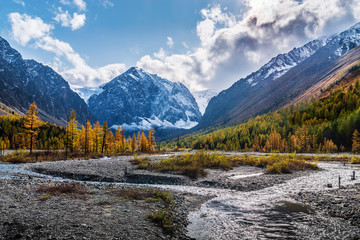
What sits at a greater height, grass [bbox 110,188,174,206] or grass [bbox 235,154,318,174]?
grass [bbox 110,188,174,206]

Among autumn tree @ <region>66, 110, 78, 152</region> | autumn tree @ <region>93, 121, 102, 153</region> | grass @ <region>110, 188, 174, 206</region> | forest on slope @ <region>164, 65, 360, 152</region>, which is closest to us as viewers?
grass @ <region>110, 188, 174, 206</region>

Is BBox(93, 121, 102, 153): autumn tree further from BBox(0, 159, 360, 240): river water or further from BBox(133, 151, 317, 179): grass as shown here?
BBox(0, 159, 360, 240): river water

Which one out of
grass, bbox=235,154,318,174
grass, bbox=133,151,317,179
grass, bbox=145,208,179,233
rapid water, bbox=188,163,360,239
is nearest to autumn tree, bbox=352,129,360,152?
grass, bbox=235,154,318,174

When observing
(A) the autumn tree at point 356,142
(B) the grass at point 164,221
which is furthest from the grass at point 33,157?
(A) the autumn tree at point 356,142

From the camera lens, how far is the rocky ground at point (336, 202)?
14.0m

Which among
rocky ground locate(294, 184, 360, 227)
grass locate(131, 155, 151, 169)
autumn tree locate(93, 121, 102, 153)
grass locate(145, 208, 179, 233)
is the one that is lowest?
rocky ground locate(294, 184, 360, 227)

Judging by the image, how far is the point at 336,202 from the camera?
16797 mm

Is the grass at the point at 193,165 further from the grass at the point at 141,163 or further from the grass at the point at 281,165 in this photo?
the grass at the point at 281,165

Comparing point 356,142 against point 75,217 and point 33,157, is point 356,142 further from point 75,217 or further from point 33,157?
point 33,157

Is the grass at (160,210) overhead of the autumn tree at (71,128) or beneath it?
beneath

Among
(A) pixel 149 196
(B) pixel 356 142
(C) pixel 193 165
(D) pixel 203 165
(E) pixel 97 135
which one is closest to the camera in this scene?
(A) pixel 149 196

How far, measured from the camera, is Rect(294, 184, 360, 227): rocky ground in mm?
13971

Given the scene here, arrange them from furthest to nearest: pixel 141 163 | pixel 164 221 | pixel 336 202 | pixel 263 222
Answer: pixel 141 163, pixel 336 202, pixel 263 222, pixel 164 221

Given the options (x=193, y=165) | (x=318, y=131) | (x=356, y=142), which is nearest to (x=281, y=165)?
(x=193, y=165)
